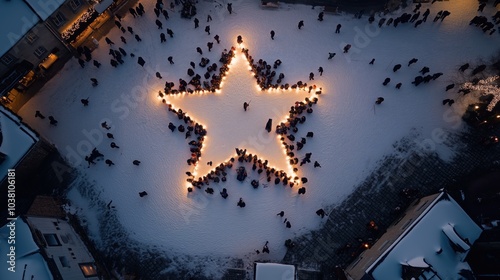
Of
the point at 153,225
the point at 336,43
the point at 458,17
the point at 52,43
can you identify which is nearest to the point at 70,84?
the point at 52,43

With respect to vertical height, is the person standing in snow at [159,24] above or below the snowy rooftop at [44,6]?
above

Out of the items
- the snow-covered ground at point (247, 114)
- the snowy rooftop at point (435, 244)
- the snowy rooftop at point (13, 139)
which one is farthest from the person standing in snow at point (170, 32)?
the snowy rooftop at point (435, 244)

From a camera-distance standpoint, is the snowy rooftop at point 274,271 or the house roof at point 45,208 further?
the house roof at point 45,208

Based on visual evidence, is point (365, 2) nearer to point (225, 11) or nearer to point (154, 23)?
point (225, 11)

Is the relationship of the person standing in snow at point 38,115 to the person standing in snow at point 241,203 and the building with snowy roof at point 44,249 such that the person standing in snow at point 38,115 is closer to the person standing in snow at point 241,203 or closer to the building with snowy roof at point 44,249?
the building with snowy roof at point 44,249

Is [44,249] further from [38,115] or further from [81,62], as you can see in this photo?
[81,62]

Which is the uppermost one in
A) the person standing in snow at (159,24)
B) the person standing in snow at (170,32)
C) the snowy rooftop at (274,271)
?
the person standing in snow at (159,24)
